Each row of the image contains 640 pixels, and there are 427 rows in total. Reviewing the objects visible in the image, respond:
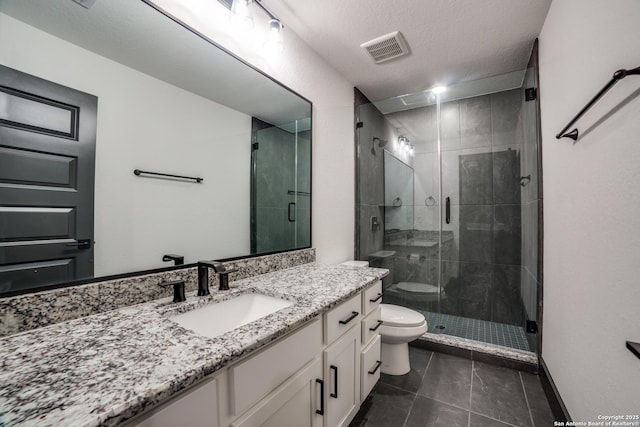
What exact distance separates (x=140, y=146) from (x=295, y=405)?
1.13 m

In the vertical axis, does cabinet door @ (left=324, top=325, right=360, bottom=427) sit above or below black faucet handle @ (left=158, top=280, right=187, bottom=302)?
below

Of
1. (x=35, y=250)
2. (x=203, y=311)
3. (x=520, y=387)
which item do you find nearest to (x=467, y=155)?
(x=520, y=387)

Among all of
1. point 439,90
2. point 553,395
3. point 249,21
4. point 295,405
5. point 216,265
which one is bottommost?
point 553,395

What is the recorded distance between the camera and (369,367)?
1.49 meters

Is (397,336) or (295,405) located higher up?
(295,405)

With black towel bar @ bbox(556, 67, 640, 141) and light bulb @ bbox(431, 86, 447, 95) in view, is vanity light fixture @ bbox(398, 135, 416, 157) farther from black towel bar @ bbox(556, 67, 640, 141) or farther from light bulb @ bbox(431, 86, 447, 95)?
black towel bar @ bbox(556, 67, 640, 141)

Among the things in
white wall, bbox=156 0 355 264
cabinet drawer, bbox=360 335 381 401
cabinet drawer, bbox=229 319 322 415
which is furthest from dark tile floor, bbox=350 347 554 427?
white wall, bbox=156 0 355 264

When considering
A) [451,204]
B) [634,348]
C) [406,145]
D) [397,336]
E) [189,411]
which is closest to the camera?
[189,411]

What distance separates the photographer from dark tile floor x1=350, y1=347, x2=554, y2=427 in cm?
148

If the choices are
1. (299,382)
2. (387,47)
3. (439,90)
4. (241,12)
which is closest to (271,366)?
(299,382)

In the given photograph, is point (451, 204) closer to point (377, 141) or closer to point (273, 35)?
point (377, 141)

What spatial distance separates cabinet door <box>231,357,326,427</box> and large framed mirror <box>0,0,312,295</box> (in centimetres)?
69

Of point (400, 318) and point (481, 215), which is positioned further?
point (481, 215)

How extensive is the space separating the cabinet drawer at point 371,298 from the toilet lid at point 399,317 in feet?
1.21
